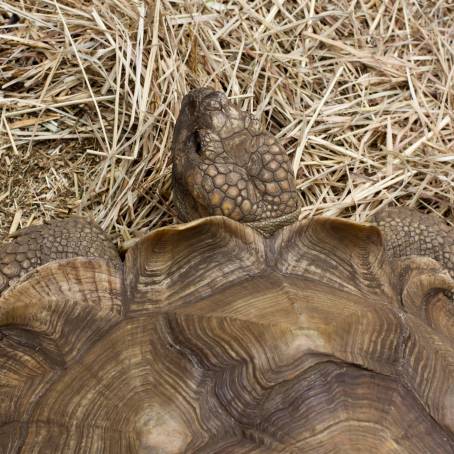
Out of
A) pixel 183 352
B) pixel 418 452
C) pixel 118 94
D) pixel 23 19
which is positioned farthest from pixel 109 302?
pixel 23 19

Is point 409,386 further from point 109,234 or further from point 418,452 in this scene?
point 109,234

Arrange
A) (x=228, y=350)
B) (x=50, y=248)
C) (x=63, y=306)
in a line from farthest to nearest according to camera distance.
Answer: (x=50, y=248) → (x=63, y=306) → (x=228, y=350)

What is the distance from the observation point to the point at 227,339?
6.05 feet

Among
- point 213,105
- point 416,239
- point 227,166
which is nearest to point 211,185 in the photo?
point 227,166

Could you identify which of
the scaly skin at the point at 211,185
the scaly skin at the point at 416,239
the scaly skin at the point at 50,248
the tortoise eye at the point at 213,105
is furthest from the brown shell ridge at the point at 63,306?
the scaly skin at the point at 416,239

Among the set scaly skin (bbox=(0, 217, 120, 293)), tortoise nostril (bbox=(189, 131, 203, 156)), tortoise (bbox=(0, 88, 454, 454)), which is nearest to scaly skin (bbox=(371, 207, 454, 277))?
tortoise (bbox=(0, 88, 454, 454))

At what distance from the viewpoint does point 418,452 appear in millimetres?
1720

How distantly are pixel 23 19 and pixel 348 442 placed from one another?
2460 mm

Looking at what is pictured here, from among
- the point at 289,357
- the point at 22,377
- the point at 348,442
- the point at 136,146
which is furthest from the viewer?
the point at 136,146

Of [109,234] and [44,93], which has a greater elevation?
[44,93]

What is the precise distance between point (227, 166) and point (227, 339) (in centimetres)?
78

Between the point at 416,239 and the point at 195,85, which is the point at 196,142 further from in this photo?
the point at 416,239

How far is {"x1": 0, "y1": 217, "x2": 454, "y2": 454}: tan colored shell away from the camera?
1740mm

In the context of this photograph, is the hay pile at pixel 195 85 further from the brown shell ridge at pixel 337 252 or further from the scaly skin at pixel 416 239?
the brown shell ridge at pixel 337 252
